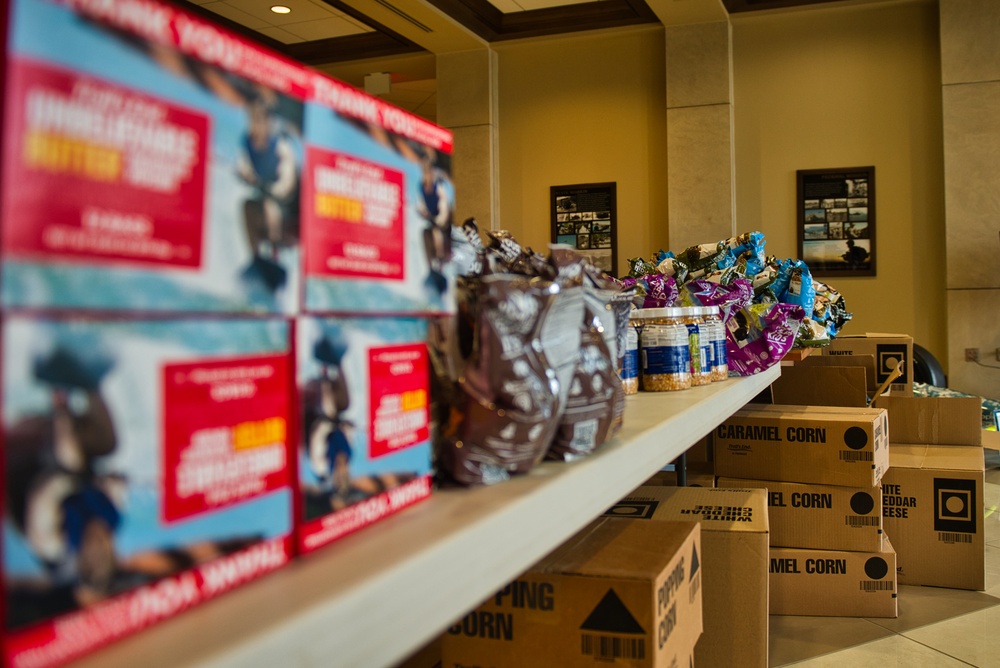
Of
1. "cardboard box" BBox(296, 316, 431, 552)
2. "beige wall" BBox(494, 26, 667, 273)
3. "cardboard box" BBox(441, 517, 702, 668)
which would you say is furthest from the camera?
"beige wall" BBox(494, 26, 667, 273)

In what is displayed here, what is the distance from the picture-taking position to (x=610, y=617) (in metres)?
0.91

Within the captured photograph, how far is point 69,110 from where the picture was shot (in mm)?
333

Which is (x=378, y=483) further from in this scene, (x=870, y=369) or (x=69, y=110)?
(x=870, y=369)

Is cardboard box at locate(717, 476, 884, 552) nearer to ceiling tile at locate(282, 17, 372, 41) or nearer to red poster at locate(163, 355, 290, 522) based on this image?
red poster at locate(163, 355, 290, 522)

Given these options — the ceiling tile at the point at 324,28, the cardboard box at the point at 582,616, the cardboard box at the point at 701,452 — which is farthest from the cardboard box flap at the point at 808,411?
the ceiling tile at the point at 324,28

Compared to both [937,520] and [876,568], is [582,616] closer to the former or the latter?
[876,568]

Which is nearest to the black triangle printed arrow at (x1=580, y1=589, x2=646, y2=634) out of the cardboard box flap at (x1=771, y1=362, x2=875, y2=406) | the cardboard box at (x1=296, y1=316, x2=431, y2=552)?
the cardboard box at (x1=296, y1=316, x2=431, y2=552)

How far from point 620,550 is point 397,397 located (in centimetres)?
56

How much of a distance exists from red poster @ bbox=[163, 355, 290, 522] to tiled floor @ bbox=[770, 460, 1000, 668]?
182 cm

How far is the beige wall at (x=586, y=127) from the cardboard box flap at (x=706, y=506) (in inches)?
177

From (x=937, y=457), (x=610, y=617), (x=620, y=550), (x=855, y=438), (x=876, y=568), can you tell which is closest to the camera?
(x=610, y=617)

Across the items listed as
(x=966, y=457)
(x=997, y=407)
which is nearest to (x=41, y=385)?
(x=966, y=457)

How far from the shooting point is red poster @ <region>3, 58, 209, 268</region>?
0.31 meters

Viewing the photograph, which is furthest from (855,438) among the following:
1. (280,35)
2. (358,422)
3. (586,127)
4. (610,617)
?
(280,35)
